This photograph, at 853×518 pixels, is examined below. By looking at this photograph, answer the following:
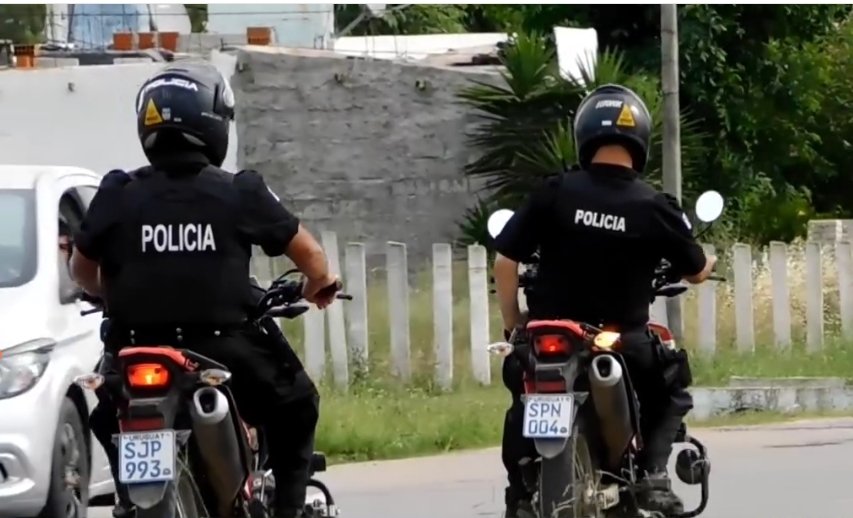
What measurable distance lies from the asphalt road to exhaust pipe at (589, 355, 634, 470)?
2.37 m

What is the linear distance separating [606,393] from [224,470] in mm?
1380

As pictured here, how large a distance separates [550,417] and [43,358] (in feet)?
8.32

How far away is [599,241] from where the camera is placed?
6.18 metres

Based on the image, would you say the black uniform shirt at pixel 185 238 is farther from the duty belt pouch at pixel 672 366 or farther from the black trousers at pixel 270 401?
the duty belt pouch at pixel 672 366

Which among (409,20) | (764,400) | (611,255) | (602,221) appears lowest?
(764,400)

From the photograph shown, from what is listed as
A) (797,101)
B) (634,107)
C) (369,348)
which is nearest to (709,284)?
(369,348)

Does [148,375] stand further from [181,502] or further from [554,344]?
[554,344]

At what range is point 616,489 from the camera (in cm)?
631

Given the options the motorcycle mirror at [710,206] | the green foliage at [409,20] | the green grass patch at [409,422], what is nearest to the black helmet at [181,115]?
the motorcycle mirror at [710,206]

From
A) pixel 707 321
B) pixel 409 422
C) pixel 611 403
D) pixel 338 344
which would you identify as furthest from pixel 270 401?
pixel 707 321

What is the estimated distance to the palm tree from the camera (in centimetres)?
→ 1934

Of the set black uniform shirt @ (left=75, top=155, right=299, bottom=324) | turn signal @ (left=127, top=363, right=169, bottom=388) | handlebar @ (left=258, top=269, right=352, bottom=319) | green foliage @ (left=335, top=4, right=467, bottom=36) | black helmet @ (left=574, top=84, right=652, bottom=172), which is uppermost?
green foliage @ (left=335, top=4, right=467, bottom=36)

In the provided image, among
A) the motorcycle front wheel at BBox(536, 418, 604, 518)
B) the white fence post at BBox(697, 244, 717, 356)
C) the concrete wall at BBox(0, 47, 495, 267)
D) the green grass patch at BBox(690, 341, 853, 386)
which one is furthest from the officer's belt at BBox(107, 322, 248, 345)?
the concrete wall at BBox(0, 47, 495, 267)

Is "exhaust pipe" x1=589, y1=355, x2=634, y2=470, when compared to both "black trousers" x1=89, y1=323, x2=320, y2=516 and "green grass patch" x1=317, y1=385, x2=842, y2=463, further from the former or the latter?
"green grass patch" x1=317, y1=385, x2=842, y2=463
